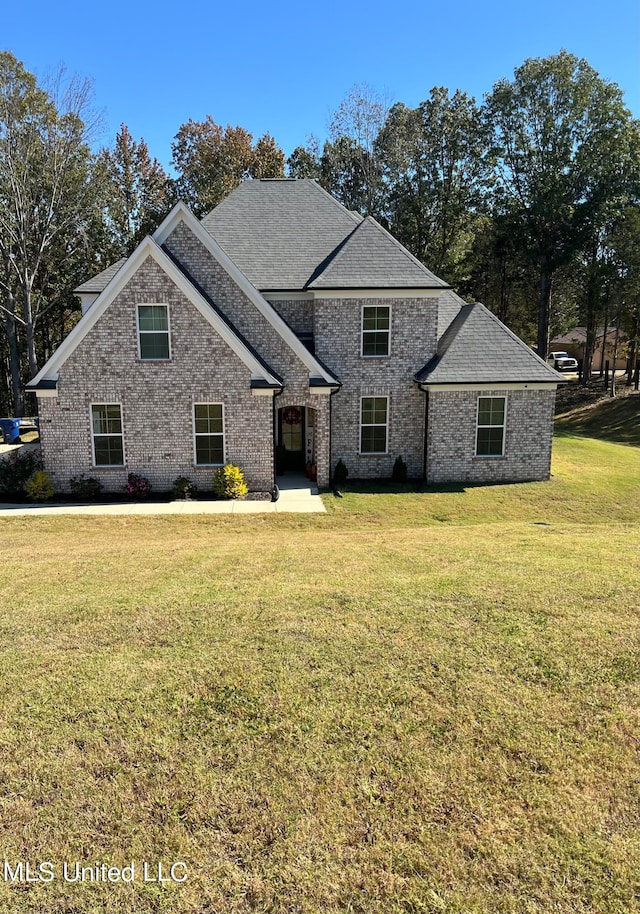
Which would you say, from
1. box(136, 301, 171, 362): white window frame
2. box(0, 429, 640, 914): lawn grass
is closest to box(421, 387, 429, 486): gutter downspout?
box(136, 301, 171, 362): white window frame

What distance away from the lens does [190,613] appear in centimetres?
673

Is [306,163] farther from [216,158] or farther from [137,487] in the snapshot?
[137,487]

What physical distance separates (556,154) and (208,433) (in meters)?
35.9

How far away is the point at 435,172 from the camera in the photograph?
4016 cm

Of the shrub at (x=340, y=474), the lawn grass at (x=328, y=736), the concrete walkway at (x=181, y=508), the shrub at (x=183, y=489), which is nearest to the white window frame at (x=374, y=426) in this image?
the shrub at (x=340, y=474)

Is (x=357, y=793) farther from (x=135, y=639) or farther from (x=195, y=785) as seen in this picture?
(x=135, y=639)

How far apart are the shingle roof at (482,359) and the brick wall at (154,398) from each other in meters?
5.87

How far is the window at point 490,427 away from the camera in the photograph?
17.9 meters

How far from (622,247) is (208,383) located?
31.0m

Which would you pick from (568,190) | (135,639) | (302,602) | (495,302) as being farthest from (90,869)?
(495,302)

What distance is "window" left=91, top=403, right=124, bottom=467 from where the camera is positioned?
16156mm

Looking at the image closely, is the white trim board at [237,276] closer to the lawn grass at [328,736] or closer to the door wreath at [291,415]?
the door wreath at [291,415]

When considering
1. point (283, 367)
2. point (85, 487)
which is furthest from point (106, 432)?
point (283, 367)

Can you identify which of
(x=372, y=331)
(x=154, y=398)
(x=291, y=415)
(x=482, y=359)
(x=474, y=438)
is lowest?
(x=474, y=438)
